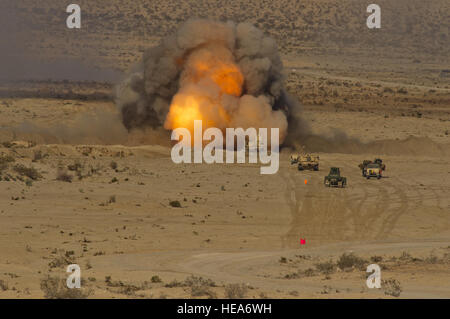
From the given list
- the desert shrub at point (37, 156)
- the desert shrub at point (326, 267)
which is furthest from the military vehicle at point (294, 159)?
the desert shrub at point (326, 267)

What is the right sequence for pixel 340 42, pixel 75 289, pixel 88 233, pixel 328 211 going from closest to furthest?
pixel 75 289
pixel 88 233
pixel 328 211
pixel 340 42

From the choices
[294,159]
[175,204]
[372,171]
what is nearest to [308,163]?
[294,159]

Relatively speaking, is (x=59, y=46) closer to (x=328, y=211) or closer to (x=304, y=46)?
(x=304, y=46)

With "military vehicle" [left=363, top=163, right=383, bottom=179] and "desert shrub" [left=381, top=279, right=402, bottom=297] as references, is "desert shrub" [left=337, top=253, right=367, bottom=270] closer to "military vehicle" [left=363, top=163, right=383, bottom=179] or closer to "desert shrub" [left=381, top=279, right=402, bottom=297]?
"desert shrub" [left=381, top=279, right=402, bottom=297]

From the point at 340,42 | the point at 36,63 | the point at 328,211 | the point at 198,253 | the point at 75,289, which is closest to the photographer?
the point at 75,289

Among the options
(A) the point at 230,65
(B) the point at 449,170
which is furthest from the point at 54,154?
(B) the point at 449,170

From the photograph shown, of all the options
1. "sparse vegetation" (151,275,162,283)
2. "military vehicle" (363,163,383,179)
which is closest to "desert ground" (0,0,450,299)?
"sparse vegetation" (151,275,162,283)
